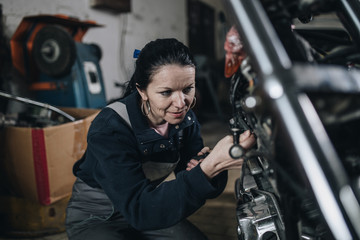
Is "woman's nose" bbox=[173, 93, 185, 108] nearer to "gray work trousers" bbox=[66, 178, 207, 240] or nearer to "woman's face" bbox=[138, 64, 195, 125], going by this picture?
"woman's face" bbox=[138, 64, 195, 125]

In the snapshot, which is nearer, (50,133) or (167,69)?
(167,69)

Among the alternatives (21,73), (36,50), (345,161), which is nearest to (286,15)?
(345,161)

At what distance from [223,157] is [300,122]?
273 millimetres

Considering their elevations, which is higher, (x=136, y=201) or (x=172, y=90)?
(x=172, y=90)

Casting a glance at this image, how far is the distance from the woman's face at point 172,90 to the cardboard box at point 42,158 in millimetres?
781


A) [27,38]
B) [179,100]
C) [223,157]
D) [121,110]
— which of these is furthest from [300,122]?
[27,38]

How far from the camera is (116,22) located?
3906mm

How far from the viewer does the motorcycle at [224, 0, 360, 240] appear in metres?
0.46

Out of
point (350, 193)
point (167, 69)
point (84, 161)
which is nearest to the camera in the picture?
point (350, 193)

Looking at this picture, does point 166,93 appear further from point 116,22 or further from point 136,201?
point 116,22

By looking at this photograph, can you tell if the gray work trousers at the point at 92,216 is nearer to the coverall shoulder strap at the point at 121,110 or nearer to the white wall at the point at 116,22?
the coverall shoulder strap at the point at 121,110

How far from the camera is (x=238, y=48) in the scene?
0.99m

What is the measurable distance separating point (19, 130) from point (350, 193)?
151 centimetres

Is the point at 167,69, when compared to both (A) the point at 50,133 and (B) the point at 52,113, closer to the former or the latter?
(A) the point at 50,133
